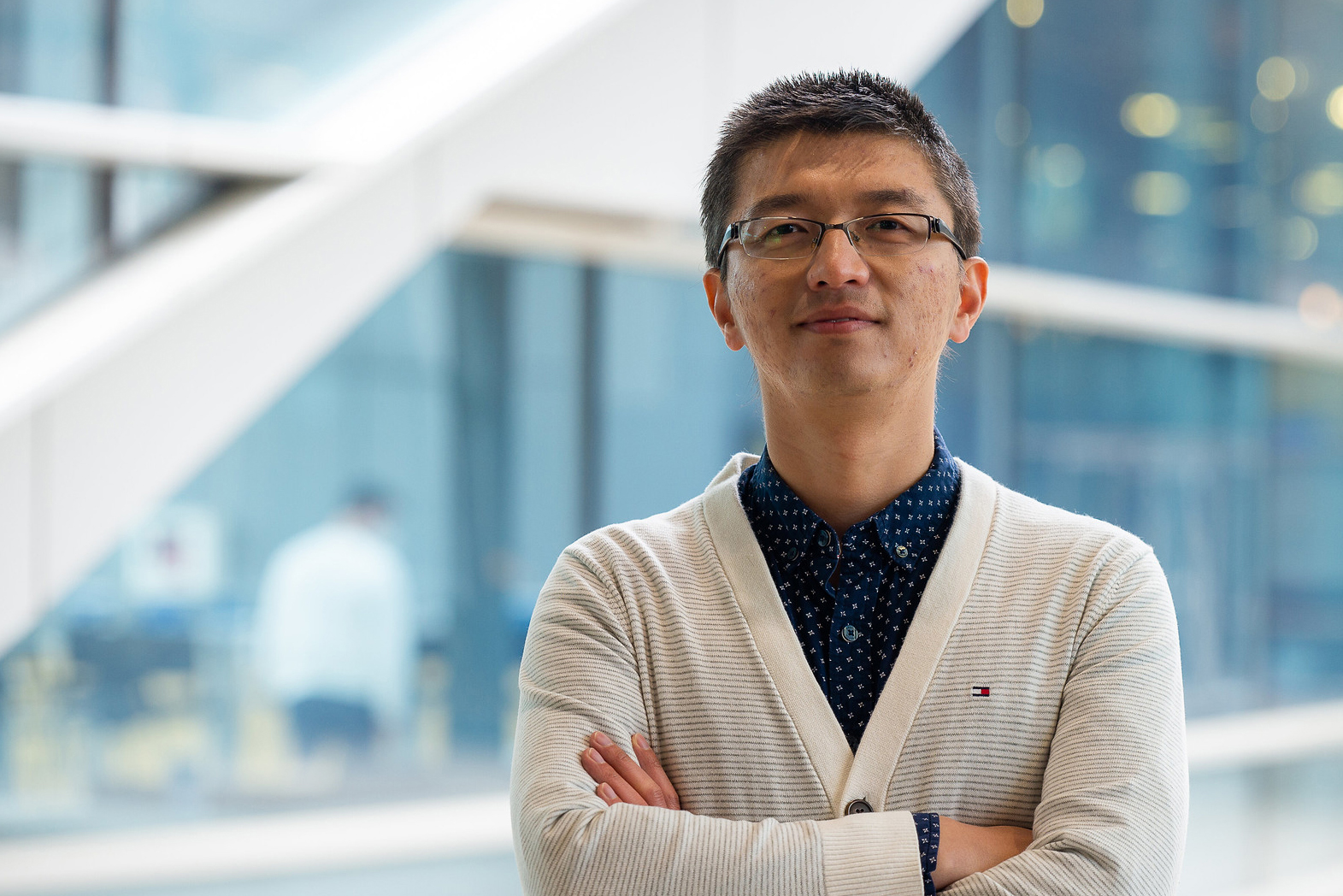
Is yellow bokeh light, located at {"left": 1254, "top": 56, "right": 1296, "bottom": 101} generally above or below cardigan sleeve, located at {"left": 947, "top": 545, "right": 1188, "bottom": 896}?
above

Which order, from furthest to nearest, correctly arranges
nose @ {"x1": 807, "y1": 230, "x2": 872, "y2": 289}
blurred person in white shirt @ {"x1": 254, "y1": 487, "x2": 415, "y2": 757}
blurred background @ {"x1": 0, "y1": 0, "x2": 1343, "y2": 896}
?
blurred person in white shirt @ {"x1": 254, "y1": 487, "x2": 415, "y2": 757}
blurred background @ {"x1": 0, "y1": 0, "x2": 1343, "y2": 896}
nose @ {"x1": 807, "y1": 230, "x2": 872, "y2": 289}

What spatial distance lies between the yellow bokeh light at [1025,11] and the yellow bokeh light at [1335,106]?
2.81 metres

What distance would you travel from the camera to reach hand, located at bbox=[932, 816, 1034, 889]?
141 centimetres

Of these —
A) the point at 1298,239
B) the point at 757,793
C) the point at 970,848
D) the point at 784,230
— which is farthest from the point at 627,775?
the point at 1298,239

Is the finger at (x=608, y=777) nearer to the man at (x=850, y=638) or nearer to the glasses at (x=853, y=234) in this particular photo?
the man at (x=850, y=638)

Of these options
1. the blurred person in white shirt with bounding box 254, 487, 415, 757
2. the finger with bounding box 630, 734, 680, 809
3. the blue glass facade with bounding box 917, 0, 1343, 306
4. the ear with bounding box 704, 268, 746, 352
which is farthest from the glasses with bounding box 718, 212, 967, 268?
the blue glass facade with bounding box 917, 0, 1343, 306

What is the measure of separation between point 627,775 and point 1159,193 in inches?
318

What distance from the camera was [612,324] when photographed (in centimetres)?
630

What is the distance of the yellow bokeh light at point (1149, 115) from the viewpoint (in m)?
8.35

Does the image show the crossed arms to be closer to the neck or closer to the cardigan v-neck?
the cardigan v-neck

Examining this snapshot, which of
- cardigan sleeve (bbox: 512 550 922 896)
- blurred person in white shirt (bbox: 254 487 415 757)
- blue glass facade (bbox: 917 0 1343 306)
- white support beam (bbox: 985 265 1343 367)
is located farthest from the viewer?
blue glass facade (bbox: 917 0 1343 306)

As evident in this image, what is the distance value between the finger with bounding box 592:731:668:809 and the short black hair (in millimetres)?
638

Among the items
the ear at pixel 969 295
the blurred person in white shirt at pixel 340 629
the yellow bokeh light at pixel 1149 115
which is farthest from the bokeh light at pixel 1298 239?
the ear at pixel 969 295

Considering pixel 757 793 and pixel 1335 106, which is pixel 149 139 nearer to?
pixel 757 793
